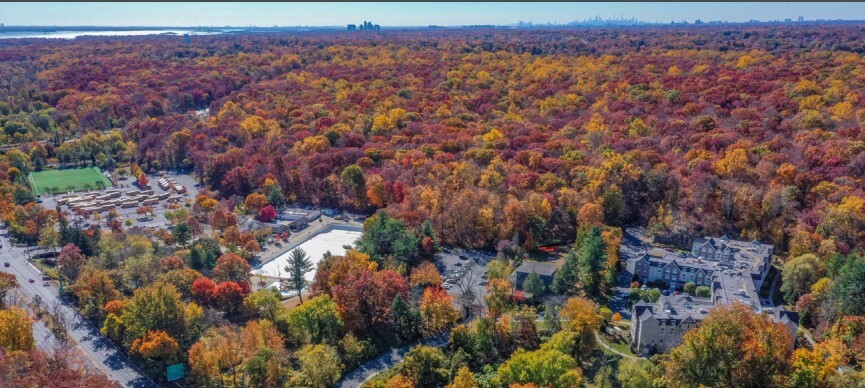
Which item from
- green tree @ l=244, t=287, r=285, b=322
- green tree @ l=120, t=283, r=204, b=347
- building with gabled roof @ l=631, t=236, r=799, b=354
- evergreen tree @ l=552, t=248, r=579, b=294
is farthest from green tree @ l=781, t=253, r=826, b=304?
green tree @ l=120, t=283, r=204, b=347

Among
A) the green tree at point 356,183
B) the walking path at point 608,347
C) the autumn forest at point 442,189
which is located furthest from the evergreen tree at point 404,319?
the green tree at point 356,183

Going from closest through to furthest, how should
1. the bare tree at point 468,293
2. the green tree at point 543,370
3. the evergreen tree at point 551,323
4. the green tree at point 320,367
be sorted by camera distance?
1. the green tree at point 543,370
2. the green tree at point 320,367
3. the evergreen tree at point 551,323
4. the bare tree at point 468,293

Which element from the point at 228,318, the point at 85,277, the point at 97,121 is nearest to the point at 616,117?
the point at 228,318

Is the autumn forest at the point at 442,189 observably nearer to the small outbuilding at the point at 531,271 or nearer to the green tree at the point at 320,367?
the green tree at the point at 320,367

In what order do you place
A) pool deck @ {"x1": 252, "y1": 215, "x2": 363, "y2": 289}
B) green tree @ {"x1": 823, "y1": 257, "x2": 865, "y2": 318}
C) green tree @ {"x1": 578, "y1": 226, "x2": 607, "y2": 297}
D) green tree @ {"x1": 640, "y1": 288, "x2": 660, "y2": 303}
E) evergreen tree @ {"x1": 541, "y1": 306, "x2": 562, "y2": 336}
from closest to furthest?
green tree @ {"x1": 823, "y1": 257, "x2": 865, "y2": 318} → evergreen tree @ {"x1": 541, "y1": 306, "x2": 562, "y2": 336} → green tree @ {"x1": 640, "y1": 288, "x2": 660, "y2": 303} → green tree @ {"x1": 578, "y1": 226, "x2": 607, "y2": 297} → pool deck @ {"x1": 252, "y1": 215, "x2": 363, "y2": 289}

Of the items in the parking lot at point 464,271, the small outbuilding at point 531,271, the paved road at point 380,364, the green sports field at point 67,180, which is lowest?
the paved road at point 380,364

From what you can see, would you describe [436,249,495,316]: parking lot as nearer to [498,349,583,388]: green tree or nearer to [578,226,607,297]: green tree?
[578,226,607,297]: green tree
